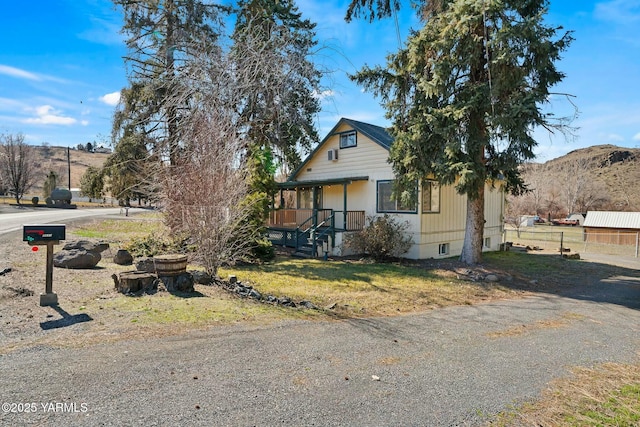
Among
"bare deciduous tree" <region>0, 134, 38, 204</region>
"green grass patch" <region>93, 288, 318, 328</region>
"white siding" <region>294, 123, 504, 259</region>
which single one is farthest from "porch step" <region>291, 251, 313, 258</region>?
"bare deciduous tree" <region>0, 134, 38, 204</region>

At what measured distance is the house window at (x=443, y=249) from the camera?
1391 centimetres

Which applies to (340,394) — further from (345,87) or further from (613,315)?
(345,87)

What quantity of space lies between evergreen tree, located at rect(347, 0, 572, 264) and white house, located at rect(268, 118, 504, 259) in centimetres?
158

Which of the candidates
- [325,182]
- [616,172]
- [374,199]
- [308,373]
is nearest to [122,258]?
[308,373]

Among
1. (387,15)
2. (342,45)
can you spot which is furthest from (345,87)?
(387,15)

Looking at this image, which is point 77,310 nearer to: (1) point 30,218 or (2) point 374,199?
(2) point 374,199

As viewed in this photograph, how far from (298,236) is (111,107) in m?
8.91

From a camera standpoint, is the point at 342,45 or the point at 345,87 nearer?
the point at 342,45

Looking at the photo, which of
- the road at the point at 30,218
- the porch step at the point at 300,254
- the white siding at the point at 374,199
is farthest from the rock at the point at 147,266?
the road at the point at 30,218

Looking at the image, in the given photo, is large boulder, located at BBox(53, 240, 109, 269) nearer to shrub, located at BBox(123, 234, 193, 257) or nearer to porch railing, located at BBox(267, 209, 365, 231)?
shrub, located at BBox(123, 234, 193, 257)

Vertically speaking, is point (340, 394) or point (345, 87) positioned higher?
point (345, 87)

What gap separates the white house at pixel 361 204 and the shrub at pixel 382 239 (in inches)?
17.6

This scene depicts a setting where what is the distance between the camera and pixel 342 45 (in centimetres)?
830

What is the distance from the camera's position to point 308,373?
11.9 ft
